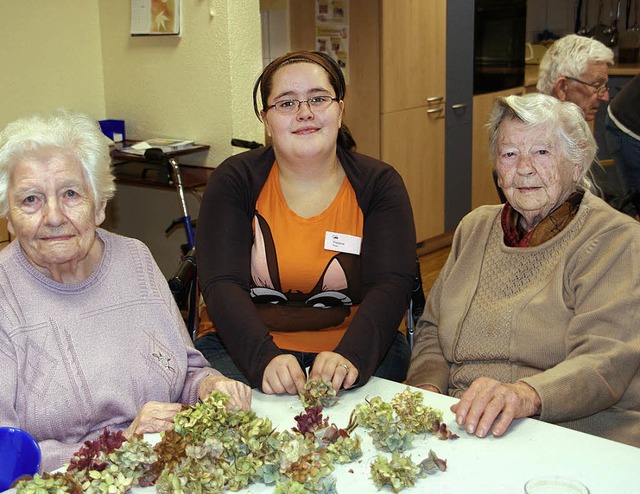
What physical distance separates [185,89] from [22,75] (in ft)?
2.67

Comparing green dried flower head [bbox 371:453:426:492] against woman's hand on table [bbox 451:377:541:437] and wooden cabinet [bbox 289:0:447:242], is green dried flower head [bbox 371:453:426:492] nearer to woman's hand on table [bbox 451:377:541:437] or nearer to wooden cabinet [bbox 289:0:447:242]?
woman's hand on table [bbox 451:377:541:437]

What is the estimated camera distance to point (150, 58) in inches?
159

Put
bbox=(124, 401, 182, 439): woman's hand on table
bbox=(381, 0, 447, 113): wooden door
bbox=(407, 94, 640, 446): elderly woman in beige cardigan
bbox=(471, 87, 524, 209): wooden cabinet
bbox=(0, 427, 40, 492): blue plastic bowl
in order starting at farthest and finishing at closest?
bbox=(471, 87, 524, 209): wooden cabinet → bbox=(381, 0, 447, 113): wooden door → bbox=(407, 94, 640, 446): elderly woman in beige cardigan → bbox=(124, 401, 182, 439): woman's hand on table → bbox=(0, 427, 40, 492): blue plastic bowl

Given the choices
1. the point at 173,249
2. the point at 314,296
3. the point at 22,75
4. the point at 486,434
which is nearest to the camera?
the point at 486,434

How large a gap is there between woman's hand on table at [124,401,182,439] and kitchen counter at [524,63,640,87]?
17.5ft

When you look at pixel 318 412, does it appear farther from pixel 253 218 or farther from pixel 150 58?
pixel 150 58

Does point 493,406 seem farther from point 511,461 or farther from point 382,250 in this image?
point 382,250

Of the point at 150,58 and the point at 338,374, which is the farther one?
the point at 150,58

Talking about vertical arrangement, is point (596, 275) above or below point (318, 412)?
above

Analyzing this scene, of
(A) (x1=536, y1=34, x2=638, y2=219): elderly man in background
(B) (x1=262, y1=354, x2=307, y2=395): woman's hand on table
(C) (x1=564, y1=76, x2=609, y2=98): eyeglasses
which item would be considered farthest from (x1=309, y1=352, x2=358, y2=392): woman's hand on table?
(C) (x1=564, y1=76, x2=609, y2=98): eyeglasses

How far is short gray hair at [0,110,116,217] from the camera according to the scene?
5.69 feet

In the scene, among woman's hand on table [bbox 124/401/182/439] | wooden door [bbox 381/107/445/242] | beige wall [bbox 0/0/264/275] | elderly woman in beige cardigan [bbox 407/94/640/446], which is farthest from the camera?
wooden door [bbox 381/107/445/242]

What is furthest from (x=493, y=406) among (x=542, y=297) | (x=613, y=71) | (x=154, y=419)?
(x=613, y=71)

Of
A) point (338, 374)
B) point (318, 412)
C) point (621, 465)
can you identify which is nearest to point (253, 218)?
point (338, 374)
